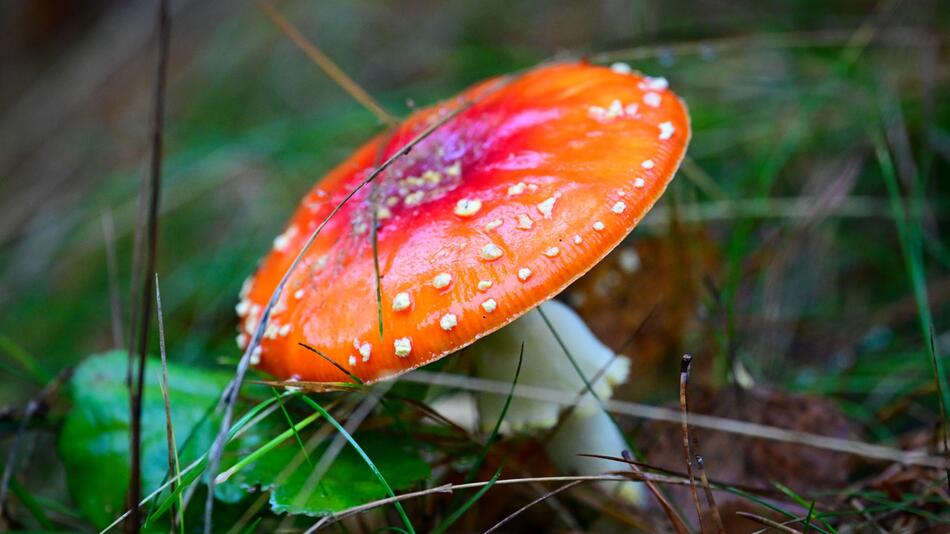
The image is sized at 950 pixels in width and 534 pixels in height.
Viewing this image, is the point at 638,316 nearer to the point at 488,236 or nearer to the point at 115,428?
the point at 488,236

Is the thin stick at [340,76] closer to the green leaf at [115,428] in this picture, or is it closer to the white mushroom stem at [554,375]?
the white mushroom stem at [554,375]

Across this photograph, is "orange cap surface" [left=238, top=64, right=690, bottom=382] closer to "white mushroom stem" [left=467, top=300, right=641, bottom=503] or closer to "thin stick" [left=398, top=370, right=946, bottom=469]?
"thin stick" [left=398, top=370, right=946, bottom=469]

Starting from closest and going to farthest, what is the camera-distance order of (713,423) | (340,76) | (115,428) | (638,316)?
(713,423)
(115,428)
(340,76)
(638,316)

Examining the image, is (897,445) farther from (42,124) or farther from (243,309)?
(42,124)

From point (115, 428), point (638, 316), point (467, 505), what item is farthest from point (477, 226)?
point (638, 316)

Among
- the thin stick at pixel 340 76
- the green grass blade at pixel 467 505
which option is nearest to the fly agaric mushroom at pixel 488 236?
the thin stick at pixel 340 76

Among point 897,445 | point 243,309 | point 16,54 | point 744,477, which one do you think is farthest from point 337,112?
point 16,54

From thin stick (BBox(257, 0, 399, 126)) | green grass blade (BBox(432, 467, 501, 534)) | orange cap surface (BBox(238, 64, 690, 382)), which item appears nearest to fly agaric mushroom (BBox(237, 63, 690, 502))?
orange cap surface (BBox(238, 64, 690, 382))
